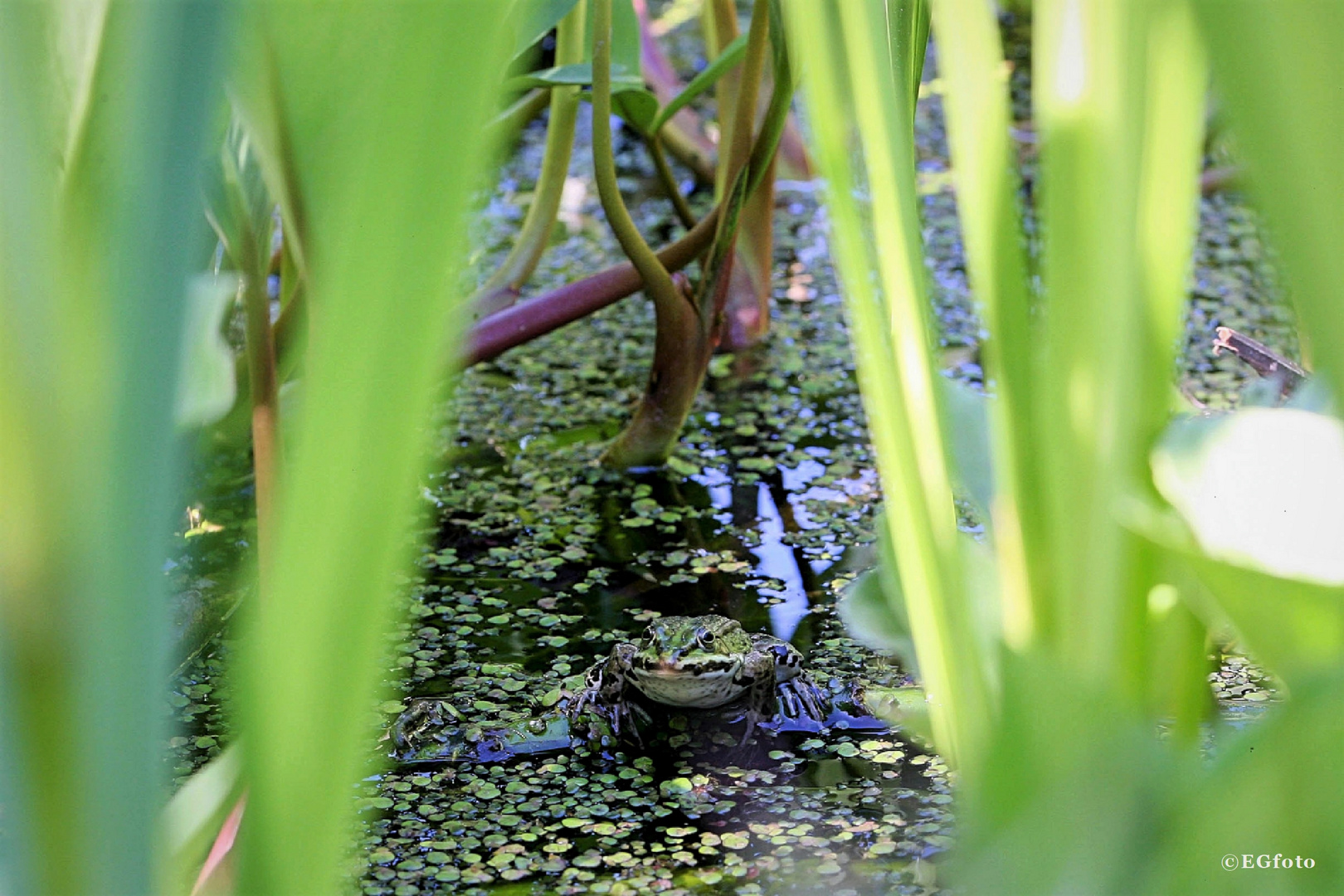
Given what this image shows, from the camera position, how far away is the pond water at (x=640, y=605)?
3.28ft

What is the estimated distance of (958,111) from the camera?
38cm

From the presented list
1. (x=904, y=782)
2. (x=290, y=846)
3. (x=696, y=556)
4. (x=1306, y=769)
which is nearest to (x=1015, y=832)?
(x=1306, y=769)

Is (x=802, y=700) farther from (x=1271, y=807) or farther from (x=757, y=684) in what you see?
(x=1271, y=807)

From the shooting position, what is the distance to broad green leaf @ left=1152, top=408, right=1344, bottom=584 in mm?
393

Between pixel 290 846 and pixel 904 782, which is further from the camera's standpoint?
pixel 904 782

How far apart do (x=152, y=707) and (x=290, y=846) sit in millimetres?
42

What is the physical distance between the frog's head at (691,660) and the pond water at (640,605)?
2.0 inches

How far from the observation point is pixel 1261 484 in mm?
421

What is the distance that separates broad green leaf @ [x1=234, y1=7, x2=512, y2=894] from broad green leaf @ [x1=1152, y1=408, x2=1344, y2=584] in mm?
273

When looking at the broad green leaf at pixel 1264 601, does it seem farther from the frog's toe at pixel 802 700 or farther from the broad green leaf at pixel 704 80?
the broad green leaf at pixel 704 80

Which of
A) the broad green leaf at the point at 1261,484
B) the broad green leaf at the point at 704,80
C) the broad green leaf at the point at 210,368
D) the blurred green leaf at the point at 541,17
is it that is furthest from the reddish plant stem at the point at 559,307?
the broad green leaf at the point at 1261,484

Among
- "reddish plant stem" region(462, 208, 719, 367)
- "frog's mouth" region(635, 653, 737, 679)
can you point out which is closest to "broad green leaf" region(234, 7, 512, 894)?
"frog's mouth" region(635, 653, 737, 679)

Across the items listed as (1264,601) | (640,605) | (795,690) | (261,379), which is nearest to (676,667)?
(795,690)

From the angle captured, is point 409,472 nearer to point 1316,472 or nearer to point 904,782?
point 1316,472
